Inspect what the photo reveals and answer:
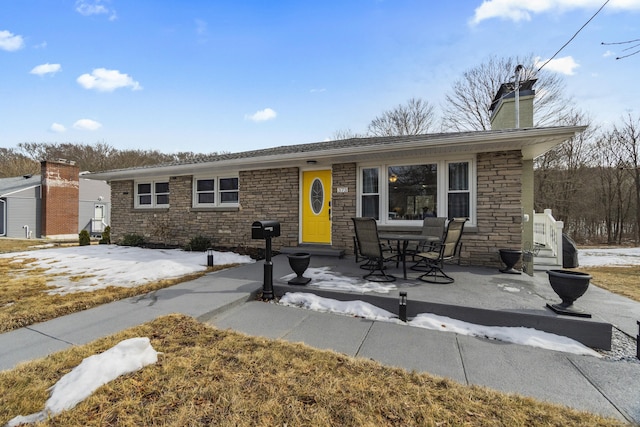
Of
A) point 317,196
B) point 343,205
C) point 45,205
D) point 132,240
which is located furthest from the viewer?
point 45,205

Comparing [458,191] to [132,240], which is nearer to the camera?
[458,191]

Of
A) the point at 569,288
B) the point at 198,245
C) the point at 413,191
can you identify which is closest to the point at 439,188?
the point at 413,191

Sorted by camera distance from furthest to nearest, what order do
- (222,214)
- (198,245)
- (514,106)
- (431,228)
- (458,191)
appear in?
(222,214) < (198,245) < (514,106) < (458,191) < (431,228)

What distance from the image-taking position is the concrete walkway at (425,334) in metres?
2.18

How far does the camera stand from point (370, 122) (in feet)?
75.0

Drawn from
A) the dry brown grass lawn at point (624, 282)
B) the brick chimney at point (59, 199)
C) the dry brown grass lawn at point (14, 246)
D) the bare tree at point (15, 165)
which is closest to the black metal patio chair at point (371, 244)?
the dry brown grass lawn at point (624, 282)

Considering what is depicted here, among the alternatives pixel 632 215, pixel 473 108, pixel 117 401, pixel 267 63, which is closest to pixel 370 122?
pixel 473 108

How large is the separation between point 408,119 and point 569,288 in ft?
66.4

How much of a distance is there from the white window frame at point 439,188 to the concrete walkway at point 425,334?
1833 millimetres

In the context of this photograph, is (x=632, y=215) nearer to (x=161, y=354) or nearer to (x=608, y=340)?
(x=608, y=340)

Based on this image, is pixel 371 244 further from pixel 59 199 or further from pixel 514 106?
pixel 59 199

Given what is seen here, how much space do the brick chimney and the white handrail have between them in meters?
23.4

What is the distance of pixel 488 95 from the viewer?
18031 mm

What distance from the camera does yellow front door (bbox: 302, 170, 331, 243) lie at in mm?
7387
